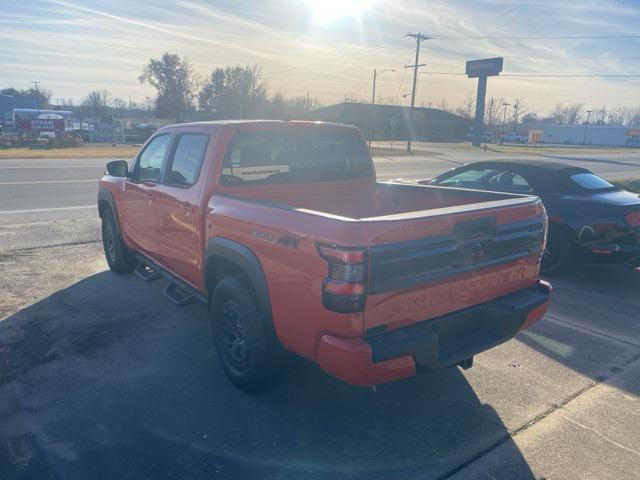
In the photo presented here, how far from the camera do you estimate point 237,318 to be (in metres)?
3.66

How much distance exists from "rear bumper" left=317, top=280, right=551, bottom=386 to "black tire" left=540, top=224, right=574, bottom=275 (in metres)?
3.05

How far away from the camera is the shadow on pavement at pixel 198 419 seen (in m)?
2.91

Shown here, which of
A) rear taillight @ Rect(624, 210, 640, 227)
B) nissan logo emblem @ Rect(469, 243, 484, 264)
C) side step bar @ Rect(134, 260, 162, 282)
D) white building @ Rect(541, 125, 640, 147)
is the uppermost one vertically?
white building @ Rect(541, 125, 640, 147)

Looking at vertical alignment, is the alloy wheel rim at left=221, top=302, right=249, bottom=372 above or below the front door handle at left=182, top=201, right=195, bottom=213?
below

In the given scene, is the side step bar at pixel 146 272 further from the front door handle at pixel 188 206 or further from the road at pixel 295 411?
the front door handle at pixel 188 206

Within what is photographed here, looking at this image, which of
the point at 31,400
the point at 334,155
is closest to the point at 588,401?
the point at 334,155

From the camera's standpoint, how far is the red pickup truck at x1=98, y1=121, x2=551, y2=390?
2.72 meters

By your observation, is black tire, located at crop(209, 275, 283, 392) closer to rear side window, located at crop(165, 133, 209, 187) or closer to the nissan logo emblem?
rear side window, located at crop(165, 133, 209, 187)

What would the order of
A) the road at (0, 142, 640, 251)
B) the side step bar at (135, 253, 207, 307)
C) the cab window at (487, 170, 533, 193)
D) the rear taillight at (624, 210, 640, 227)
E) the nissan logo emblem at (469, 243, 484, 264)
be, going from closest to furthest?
the nissan logo emblem at (469, 243, 484, 264), the side step bar at (135, 253, 207, 307), the rear taillight at (624, 210, 640, 227), the cab window at (487, 170, 533, 193), the road at (0, 142, 640, 251)

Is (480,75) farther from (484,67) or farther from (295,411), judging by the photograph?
(295,411)

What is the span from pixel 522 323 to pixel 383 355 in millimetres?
1329

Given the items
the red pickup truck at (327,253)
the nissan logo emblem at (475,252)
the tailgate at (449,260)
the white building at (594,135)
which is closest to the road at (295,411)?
the red pickup truck at (327,253)

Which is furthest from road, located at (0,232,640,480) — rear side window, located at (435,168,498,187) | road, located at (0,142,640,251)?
road, located at (0,142,640,251)

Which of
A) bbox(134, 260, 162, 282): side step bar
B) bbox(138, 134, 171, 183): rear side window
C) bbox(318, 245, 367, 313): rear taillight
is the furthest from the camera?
bbox(134, 260, 162, 282): side step bar
